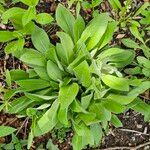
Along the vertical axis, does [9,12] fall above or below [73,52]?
above

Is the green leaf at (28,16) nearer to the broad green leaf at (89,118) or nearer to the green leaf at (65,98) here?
the green leaf at (65,98)

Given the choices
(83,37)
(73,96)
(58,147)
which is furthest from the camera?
(58,147)

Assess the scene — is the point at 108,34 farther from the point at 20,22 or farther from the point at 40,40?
the point at 20,22

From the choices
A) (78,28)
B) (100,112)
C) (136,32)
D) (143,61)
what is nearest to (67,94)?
(100,112)

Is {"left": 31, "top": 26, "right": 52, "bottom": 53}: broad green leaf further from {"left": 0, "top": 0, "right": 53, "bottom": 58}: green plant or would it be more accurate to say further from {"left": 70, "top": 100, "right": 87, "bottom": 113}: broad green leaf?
{"left": 70, "top": 100, "right": 87, "bottom": 113}: broad green leaf

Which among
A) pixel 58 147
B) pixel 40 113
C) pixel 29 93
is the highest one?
pixel 29 93

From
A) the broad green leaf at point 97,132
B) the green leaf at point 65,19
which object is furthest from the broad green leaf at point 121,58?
the broad green leaf at point 97,132

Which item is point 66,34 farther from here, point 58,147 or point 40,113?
point 58,147

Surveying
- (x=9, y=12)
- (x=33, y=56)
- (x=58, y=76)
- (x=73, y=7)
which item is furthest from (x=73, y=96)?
(x=73, y=7)
